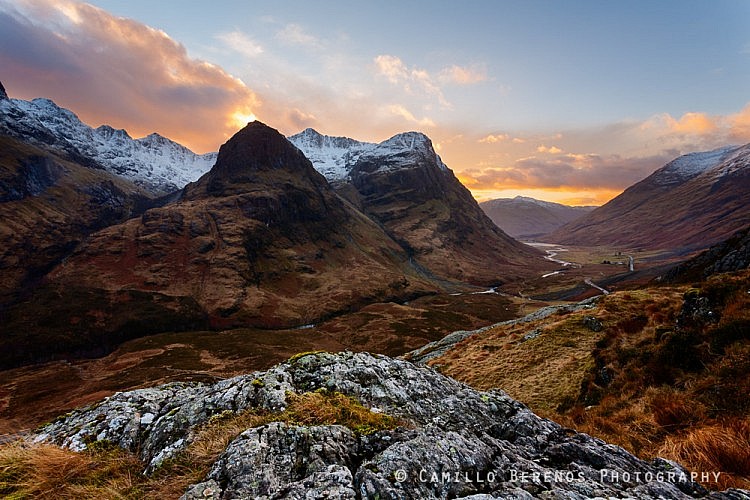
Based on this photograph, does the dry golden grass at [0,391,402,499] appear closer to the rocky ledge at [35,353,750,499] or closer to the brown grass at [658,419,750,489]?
the rocky ledge at [35,353,750,499]

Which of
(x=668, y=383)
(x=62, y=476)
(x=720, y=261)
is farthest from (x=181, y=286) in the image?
(x=720, y=261)

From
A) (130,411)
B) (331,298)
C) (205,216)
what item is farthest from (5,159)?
(130,411)

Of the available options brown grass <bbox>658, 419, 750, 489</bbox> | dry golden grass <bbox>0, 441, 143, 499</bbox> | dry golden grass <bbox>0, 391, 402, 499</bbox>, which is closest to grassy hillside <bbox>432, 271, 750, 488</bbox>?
brown grass <bbox>658, 419, 750, 489</bbox>

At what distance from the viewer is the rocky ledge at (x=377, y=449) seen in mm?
5168

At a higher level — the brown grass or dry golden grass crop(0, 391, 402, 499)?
dry golden grass crop(0, 391, 402, 499)

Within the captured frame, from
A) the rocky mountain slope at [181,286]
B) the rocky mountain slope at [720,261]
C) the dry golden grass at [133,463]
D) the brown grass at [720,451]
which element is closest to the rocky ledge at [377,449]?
the dry golden grass at [133,463]

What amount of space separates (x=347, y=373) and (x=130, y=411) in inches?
252

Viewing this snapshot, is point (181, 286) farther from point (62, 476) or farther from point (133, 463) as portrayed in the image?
point (62, 476)

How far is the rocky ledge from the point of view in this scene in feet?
17.0

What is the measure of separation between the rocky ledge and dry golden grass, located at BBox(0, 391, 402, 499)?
13.6 inches

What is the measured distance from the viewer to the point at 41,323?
106 meters

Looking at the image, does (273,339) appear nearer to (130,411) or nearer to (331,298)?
(331,298)

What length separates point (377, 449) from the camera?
6184mm

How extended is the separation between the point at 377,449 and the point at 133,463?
5.26 m
